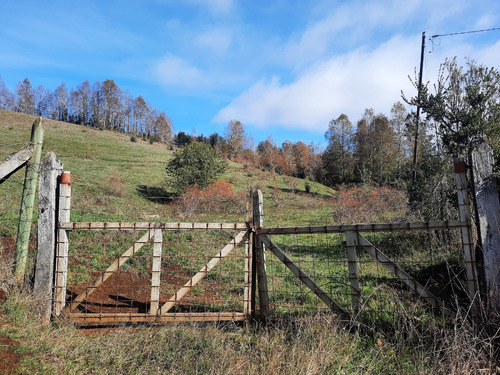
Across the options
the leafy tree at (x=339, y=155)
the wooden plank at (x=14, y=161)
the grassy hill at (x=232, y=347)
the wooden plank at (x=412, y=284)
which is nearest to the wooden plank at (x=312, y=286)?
the grassy hill at (x=232, y=347)

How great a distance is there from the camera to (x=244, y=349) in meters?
3.45

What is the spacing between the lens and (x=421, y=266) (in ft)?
20.9

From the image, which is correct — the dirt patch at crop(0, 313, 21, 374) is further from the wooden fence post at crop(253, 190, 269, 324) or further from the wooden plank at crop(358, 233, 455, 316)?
the wooden plank at crop(358, 233, 455, 316)

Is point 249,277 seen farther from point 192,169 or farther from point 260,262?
point 192,169

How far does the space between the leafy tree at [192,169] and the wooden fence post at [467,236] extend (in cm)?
1918

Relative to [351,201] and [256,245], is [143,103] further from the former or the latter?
[256,245]

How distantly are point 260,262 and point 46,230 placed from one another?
2740 mm

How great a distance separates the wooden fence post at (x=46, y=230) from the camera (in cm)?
423

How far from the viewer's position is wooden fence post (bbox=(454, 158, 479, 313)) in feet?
11.5

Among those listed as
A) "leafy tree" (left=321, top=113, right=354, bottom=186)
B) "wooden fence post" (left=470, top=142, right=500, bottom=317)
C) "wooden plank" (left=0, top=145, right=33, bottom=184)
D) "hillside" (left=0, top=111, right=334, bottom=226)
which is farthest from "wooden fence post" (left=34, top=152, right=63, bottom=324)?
"leafy tree" (left=321, top=113, right=354, bottom=186)

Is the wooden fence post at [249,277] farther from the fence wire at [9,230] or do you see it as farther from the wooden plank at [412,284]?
the fence wire at [9,230]

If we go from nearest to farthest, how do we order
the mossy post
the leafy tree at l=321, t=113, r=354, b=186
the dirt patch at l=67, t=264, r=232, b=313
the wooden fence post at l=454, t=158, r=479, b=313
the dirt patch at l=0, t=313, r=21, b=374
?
the dirt patch at l=0, t=313, r=21, b=374 → the wooden fence post at l=454, t=158, r=479, b=313 → the mossy post → the dirt patch at l=67, t=264, r=232, b=313 → the leafy tree at l=321, t=113, r=354, b=186

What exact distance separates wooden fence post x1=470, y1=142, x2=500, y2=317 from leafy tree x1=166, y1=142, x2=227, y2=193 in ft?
63.3

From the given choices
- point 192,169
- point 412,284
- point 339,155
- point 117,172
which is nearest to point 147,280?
point 412,284
